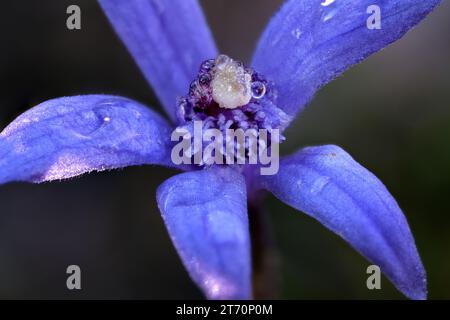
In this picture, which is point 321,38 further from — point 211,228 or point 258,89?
point 211,228

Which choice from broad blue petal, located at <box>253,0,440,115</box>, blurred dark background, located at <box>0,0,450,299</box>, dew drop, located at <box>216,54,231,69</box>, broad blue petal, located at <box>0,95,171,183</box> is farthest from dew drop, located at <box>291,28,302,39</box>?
blurred dark background, located at <box>0,0,450,299</box>

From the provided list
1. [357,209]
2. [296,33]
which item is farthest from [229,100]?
[357,209]

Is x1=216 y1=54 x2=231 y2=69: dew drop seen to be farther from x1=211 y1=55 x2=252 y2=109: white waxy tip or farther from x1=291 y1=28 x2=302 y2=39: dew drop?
x1=291 y1=28 x2=302 y2=39: dew drop

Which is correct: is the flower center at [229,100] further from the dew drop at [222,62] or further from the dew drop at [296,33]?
the dew drop at [296,33]

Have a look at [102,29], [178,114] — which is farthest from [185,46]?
[102,29]

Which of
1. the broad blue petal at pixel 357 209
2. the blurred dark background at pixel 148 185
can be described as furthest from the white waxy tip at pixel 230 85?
the blurred dark background at pixel 148 185

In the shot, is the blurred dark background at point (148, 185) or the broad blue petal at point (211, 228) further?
the blurred dark background at point (148, 185)
